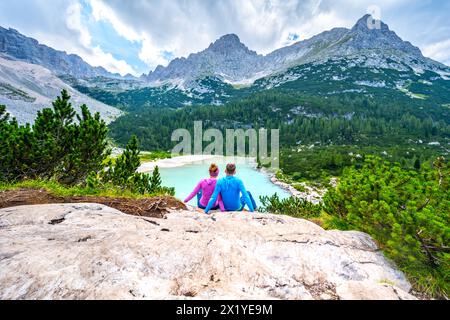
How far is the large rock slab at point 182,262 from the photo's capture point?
3.08 meters

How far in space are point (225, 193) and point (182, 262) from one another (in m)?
4.17

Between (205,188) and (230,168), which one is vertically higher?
(230,168)

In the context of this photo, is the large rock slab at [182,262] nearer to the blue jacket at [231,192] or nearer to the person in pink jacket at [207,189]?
the blue jacket at [231,192]

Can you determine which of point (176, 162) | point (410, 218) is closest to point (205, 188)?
point (410, 218)

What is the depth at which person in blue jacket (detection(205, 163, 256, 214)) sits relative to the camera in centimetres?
748

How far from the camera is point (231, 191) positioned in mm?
7809

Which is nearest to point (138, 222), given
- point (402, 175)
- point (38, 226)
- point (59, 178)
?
point (38, 226)

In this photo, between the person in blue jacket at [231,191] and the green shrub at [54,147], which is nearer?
the person in blue jacket at [231,191]

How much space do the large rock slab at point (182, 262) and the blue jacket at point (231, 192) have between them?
1.69 m

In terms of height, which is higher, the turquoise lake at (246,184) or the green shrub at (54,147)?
the green shrub at (54,147)

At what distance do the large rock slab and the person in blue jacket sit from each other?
5.55ft

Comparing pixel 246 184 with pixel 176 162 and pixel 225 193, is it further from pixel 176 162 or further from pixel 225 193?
pixel 225 193

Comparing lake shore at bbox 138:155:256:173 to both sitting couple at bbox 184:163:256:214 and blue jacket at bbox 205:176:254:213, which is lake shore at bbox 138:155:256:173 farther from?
blue jacket at bbox 205:176:254:213

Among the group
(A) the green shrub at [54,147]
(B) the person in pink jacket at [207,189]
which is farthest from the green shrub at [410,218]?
(A) the green shrub at [54,147]
